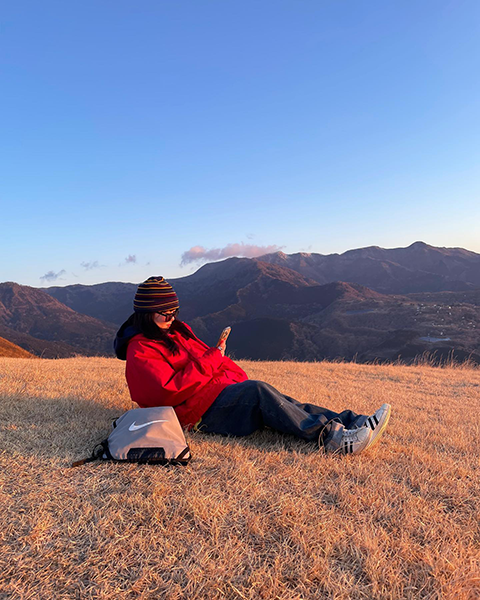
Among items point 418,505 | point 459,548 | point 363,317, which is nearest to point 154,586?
point 459,548

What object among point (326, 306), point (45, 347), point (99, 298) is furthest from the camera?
point (99, 298)

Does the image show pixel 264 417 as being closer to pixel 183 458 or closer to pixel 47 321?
pixel 183 458

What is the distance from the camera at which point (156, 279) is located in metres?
3.63

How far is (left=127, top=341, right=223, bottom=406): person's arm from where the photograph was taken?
10.6ft

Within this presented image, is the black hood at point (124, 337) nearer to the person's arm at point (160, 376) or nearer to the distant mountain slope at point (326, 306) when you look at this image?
the person's arm at point (160, 376)

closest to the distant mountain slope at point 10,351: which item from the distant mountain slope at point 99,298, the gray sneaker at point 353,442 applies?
the gray sneaker at point 353,442

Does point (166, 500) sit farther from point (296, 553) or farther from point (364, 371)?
point (364, 371)

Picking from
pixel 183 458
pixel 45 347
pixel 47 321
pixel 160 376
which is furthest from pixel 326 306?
pixel 183 458

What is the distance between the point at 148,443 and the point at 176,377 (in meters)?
0.62

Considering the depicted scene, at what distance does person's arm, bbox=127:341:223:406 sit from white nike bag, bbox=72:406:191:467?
0.26m

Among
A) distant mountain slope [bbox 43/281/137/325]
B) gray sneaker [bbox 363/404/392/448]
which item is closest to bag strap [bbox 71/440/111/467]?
gray sneaker [bbox 363/404/392/448]

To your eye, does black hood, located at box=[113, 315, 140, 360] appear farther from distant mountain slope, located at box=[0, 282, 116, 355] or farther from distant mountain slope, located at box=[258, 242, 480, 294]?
distant mountain slope, located at box=[258, 242, 480, 294]

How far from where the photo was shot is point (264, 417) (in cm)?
335

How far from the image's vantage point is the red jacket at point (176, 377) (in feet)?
10.6
